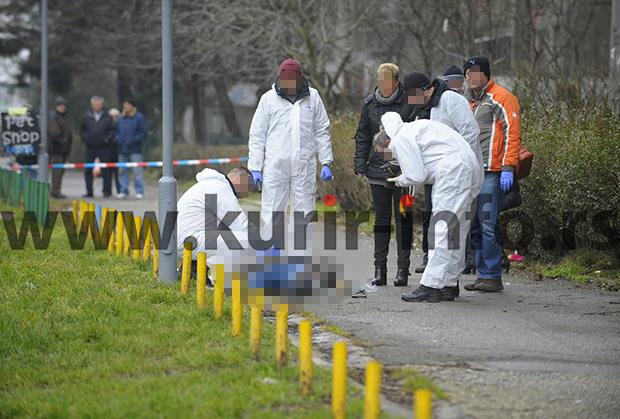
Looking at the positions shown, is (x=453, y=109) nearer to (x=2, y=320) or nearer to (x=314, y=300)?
(x=314, y=300)

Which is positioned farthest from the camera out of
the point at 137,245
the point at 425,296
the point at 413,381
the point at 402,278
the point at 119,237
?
the point at 119,237

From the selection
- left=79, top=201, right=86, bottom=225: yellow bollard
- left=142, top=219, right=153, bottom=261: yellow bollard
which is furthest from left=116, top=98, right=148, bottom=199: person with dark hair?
left=142, top=219, right=153, bottom=261: yellow bollard

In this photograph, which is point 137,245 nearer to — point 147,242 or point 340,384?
point 147,242

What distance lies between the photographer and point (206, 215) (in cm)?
995

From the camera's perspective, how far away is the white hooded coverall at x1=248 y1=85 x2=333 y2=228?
10328 mm

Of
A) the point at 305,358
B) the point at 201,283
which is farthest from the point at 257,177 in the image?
the point at 305,358

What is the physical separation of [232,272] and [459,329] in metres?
2.14

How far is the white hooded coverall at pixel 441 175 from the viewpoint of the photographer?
888cm

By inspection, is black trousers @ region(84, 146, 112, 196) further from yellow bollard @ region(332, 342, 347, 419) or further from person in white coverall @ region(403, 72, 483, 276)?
yellow bollard @ region(332, 342, 347, 419)

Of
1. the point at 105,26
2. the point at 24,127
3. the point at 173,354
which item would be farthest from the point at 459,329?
the point at 105,26

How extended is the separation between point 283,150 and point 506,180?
6.79 ft

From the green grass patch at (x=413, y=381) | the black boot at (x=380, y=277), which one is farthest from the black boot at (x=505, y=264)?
the green grass patch at (x=413, y=381)

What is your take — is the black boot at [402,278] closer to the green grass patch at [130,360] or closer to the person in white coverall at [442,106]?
the person in white coverall at [442,106]

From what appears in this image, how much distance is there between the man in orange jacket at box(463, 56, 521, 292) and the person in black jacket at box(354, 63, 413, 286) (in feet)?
2.09
